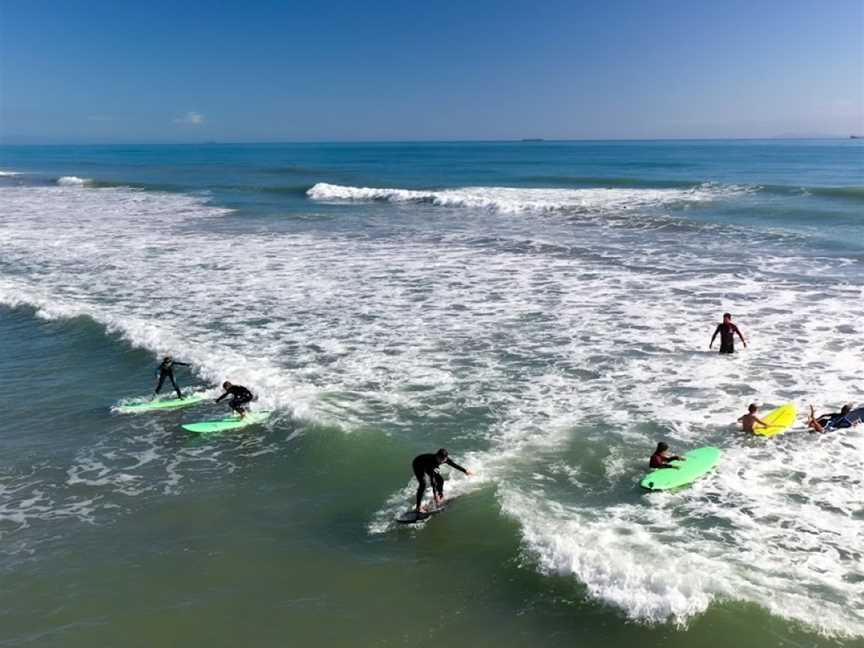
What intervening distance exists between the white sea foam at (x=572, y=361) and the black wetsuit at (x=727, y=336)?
423 millimetres

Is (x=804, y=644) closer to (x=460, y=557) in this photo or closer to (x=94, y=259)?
(x=460, y=557)

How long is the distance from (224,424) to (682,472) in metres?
8.87

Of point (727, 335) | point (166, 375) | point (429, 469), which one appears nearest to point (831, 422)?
point (727, 335)

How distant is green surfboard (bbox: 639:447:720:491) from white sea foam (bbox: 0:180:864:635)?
245mm

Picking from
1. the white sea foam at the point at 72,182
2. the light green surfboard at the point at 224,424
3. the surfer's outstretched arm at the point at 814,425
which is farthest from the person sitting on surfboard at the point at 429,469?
the white sea foam at the point at 72,182

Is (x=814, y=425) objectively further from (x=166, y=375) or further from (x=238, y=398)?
(x=166, y=375)

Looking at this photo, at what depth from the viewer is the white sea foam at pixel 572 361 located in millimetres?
10062

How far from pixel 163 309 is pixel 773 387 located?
1828 centimetres

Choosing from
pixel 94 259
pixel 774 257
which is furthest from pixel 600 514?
pixel 94 259

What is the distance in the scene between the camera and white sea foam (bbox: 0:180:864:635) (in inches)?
396

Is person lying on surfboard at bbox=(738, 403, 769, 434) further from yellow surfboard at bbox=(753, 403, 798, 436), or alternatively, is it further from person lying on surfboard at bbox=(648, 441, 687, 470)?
person lying on surfboard at bbox=(648, 441, 687, 470)

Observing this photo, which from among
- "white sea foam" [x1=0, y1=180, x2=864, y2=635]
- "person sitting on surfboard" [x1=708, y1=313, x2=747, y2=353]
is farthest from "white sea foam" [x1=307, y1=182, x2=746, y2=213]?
"person sitting on surfboard" [x1=708, y1=313, x2=747, y2=353]

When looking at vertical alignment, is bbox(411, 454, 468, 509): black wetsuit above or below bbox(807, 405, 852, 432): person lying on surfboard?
above

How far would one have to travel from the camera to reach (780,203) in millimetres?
47031
